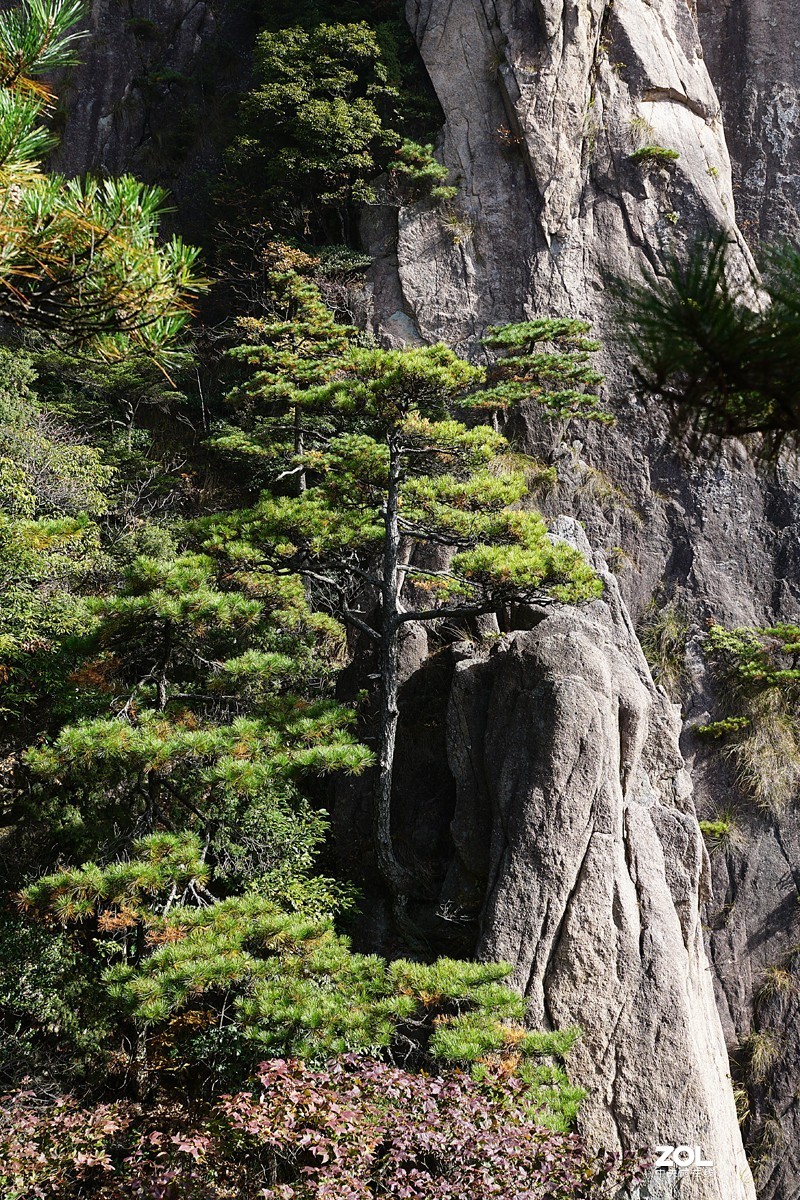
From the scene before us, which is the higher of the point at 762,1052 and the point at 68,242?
the point at 68,242

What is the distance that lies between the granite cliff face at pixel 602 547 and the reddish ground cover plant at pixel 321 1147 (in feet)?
5.77

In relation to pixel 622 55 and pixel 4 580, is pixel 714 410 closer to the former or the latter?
pixel 4 580

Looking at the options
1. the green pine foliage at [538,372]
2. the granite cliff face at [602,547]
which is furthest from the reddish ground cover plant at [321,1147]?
the green pine foliage at [538,372]

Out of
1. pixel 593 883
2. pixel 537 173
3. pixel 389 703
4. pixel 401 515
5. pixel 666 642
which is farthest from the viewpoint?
pixel 537 173

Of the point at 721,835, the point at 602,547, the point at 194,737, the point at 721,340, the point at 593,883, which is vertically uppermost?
the point at 602,547

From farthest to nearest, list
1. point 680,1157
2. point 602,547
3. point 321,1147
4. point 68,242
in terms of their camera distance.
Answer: point 602,547
point 680,1157
point 321,1147
point 68,242

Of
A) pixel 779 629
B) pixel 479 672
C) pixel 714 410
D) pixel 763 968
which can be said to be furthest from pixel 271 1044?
pixel 779 629

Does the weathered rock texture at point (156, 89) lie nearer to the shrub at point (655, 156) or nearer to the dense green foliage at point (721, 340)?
the shrub at point (655, 156)

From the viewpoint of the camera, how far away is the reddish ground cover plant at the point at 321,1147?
4.74 metres

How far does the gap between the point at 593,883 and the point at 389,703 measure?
2204 mm

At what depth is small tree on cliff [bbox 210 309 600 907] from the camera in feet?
24.2

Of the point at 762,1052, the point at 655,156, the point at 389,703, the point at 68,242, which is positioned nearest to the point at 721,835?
the point at 762,1052

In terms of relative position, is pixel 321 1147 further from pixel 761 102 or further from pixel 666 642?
pixel 761 102

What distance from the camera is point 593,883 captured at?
7305mm
